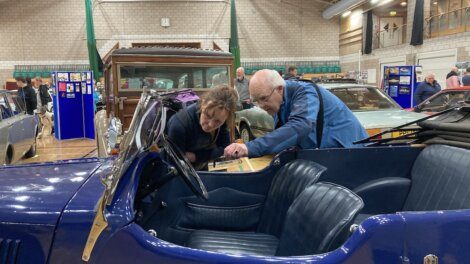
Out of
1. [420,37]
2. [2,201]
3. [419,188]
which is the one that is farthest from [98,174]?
[420,37]

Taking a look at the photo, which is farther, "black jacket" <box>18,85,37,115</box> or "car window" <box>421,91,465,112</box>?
"black jacket" <box>18,85,37,115</box>

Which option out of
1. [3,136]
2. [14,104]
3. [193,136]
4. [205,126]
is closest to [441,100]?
[193,136]

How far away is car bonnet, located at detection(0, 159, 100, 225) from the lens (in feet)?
5.22

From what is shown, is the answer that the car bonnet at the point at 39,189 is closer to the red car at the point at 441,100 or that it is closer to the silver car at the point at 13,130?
the silver car at the point at 13,130

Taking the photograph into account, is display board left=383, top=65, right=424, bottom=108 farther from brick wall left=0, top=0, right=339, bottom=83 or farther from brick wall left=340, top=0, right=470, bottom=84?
brick wall left=0, top=0, right=339, bottom=83

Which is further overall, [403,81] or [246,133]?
[403,81]

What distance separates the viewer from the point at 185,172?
6.69ft

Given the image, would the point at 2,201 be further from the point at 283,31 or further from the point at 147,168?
the point at 283,31

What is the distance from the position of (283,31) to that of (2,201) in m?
21.1

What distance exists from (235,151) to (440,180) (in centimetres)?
123

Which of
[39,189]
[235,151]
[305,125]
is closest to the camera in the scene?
[39,189]

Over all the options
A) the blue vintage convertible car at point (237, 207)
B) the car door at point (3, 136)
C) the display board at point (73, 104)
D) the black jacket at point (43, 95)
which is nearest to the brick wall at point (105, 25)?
the black jacket at point (43, 95)

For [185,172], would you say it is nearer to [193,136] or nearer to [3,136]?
[193,136]

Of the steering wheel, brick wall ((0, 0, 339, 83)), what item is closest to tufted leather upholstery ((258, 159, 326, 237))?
the steering wheel
